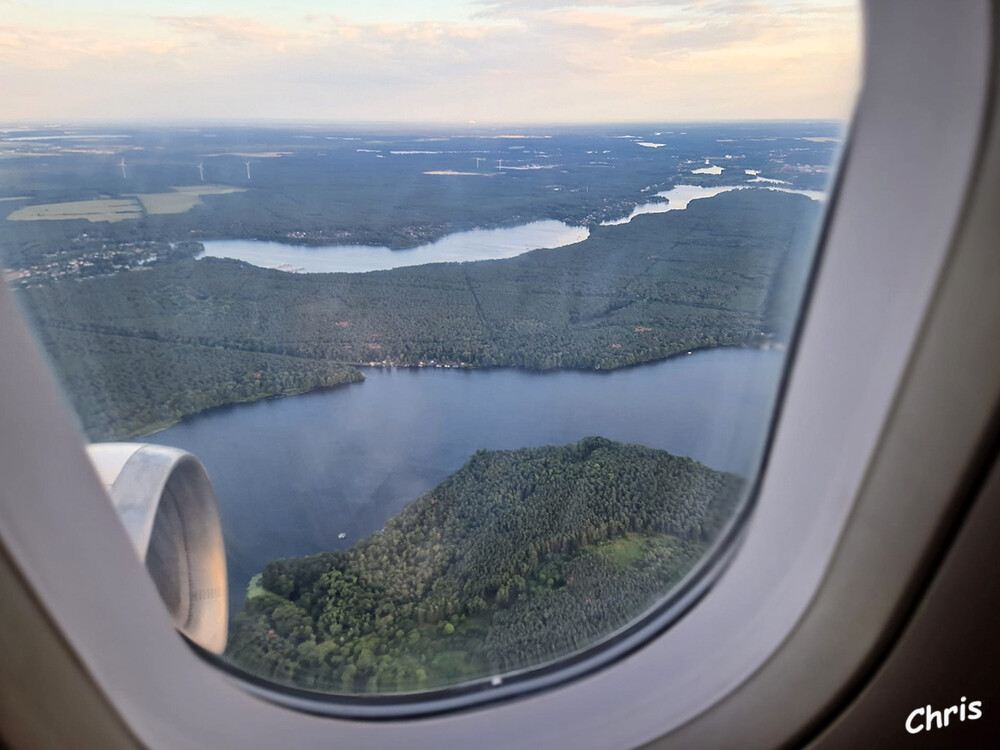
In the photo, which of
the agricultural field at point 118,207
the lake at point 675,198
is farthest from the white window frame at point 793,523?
the lake at point 675,198

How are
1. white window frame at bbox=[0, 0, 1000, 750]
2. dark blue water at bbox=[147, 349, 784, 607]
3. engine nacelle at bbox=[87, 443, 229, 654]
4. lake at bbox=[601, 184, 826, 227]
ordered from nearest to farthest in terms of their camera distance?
white window frame at bbox=[0, 0, 1000, 750] < engine nacelle at bbox=[87, 443, 229, 654] < dark blue water at bbox=[147, 349, 784, 607] < lake at bbox=[601, 184, 826, 227]

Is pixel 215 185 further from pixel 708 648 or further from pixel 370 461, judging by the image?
pixel 708 648

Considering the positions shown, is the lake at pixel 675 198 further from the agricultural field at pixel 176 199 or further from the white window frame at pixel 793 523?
the agricultural field at pixel 176 199

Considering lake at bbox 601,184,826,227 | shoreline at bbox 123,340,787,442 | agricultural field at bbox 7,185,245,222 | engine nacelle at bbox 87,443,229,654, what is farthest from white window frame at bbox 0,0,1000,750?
lake at bbox 601,184,826,227

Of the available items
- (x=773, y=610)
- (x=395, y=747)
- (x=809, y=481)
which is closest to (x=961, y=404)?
(x=809, y=481)

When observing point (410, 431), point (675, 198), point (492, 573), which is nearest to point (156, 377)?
point (410, 431)

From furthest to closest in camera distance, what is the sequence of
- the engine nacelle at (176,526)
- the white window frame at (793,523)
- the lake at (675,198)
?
the lake at (675,198) → the engine nacelle at (176,526) → the white window frame at (793,523)

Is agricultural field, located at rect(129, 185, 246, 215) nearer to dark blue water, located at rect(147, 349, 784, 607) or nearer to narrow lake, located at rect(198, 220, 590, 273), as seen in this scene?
narrow lake, located at rect(198, 220, 590, 273)
